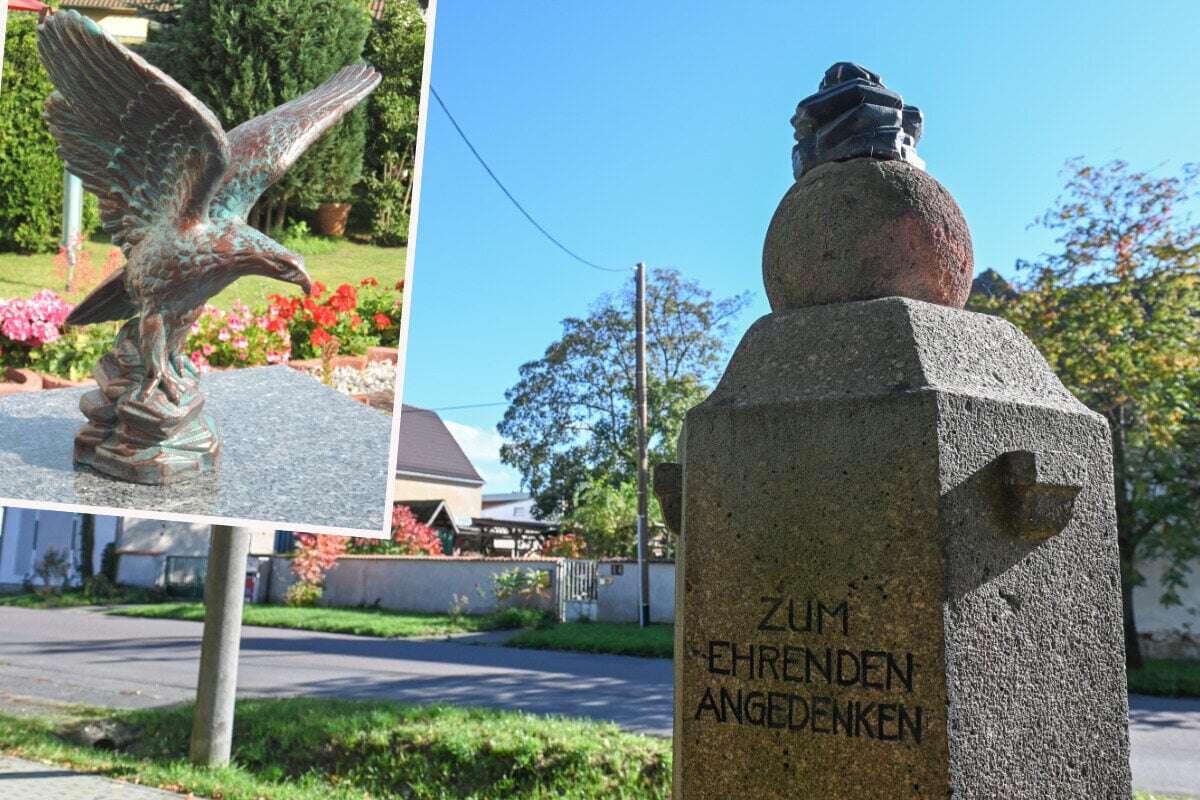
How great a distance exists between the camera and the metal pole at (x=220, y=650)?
21.3 feet

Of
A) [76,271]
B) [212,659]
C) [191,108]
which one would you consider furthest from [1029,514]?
[212,659]

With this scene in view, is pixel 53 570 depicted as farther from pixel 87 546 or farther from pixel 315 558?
pixel 315 558

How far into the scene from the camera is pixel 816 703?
8.00ft

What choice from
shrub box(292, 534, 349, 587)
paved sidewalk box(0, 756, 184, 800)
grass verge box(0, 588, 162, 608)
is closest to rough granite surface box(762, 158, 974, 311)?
paved sidewalk box(0, 756, 184, 800)

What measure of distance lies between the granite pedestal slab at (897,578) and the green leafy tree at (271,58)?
11.6 ft

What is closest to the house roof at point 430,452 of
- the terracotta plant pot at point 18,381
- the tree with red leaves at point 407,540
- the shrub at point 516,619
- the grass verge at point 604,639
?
the tree with red leaves at point 407,540

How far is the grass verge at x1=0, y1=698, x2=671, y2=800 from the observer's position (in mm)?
5883

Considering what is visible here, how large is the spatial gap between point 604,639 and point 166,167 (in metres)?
12.1

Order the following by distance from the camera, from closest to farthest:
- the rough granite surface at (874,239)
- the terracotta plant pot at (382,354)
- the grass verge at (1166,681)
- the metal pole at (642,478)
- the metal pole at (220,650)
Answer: the rough granite surface at (874,239) → the terracotta plant pot at (382,354) → the metal pole at (220,650) → the grass verge at (1166,681) → the metal pole at (642,478)

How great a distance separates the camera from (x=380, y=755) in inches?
253

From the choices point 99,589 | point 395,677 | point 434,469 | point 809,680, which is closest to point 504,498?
point 434,469

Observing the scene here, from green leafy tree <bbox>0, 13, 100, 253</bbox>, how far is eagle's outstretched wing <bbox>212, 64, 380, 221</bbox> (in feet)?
3.02

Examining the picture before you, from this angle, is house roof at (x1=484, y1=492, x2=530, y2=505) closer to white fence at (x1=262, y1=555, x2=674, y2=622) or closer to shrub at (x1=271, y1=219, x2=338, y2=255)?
white fence at (x1=262, y1=555, x2=674, y2=622)

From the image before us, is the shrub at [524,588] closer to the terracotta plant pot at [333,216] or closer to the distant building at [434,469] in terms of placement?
the distant building at [434,469]
